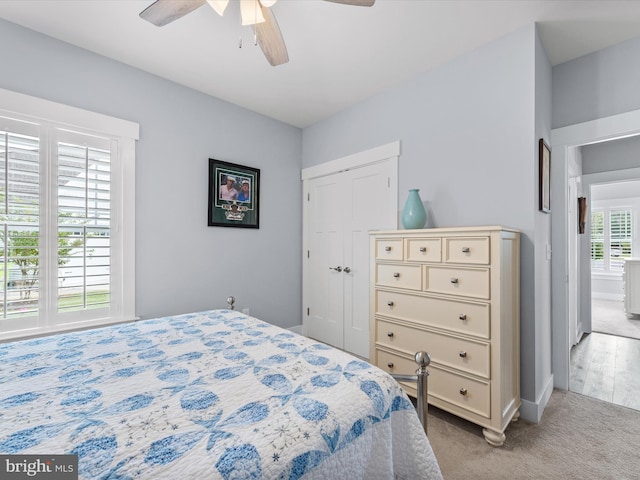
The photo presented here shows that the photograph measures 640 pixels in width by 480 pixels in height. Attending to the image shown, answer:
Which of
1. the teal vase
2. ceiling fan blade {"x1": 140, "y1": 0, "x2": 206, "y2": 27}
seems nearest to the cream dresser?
the teal vase

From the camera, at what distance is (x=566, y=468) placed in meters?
1.67

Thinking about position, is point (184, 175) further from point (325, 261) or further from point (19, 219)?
point (325, 261)

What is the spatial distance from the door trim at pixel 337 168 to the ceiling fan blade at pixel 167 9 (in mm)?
1945

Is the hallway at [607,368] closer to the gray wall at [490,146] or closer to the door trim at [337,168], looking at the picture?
the gray wall at [490,146]

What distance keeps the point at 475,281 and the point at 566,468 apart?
109cm

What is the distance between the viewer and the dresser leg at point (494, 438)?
1844 mm

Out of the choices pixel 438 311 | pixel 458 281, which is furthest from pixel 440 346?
pixel 458 281

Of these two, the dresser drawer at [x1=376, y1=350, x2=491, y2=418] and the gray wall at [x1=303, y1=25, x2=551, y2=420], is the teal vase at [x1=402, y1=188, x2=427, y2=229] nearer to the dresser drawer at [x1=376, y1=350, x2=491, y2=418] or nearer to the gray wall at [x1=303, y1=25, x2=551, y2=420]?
the gray wall at [x1=303, y1=25, x2=551, y2=420]

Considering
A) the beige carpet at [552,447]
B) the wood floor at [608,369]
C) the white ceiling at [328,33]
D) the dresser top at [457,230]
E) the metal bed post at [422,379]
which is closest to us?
the metal bed post at [422,379]

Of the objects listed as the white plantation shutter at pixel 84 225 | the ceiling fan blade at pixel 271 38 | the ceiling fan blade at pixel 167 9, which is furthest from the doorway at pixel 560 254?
the white plantation shutter at pixel 84 225

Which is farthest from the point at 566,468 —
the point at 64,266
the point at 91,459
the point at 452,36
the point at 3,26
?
the point at 3,26

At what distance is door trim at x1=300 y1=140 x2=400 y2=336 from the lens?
2948 millimetres

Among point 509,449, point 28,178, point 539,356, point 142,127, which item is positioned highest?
point 142,127

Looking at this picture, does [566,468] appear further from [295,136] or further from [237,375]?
[295,136]
